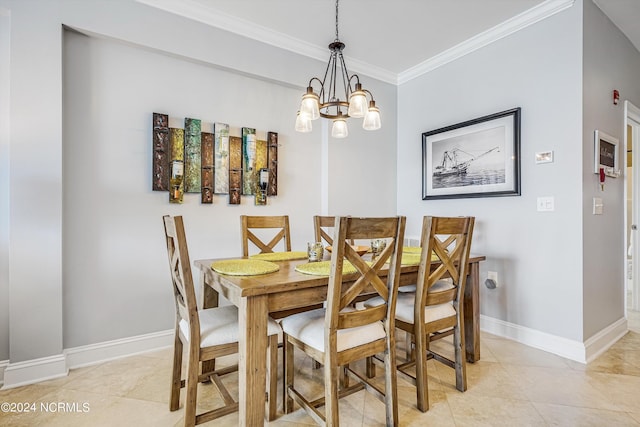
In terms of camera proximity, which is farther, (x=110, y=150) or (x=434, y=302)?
(x=110, y=150)

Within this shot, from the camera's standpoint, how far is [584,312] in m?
2.28

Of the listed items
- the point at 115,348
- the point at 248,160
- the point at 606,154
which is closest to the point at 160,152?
the point at 248,160

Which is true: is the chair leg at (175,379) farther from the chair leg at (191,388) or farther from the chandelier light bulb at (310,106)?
the chandelier light bulb at (310,106)

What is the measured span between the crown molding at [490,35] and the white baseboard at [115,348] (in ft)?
11.4

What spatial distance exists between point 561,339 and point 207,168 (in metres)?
3.00

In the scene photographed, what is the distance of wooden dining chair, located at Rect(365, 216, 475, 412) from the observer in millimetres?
1676

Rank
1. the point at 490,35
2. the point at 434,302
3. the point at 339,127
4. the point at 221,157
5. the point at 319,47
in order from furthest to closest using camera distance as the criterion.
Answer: the point at 319,47, the point at 490,35, the point at 221,157, the point at 339,127, the point at 434,302

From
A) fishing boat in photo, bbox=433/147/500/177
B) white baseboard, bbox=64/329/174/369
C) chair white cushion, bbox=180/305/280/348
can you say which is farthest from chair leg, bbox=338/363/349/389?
fishing boat in photo, bbox=433/147/500/177

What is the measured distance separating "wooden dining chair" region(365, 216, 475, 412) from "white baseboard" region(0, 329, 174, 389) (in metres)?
1.71

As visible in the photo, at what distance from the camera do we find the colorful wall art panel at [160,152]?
7.92 feet

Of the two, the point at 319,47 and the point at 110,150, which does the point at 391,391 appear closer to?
the point at 110,150

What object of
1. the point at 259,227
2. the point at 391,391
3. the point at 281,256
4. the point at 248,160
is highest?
the point at 248,160

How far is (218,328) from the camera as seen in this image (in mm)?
1521

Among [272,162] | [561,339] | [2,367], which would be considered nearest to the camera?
[2,367]
